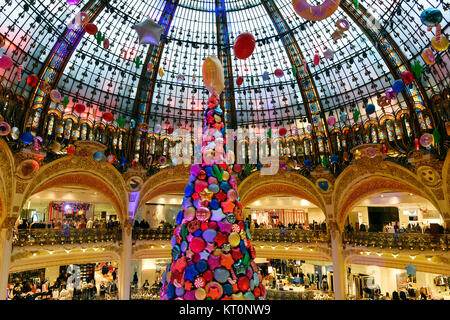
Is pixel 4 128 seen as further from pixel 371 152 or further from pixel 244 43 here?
pixel 371 152

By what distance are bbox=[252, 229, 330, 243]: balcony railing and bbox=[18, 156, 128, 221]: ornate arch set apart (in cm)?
1012

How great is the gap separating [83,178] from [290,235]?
1529cm

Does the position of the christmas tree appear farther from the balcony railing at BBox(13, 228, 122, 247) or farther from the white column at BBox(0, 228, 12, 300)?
the balcony railing at BBox(13, 228, 122, 247)

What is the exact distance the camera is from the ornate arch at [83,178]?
1751 centimetres

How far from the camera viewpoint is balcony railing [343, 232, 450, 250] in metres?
15.9

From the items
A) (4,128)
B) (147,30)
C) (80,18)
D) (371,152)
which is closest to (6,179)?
(4,128)

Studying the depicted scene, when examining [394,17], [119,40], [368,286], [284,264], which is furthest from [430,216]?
[119,40]

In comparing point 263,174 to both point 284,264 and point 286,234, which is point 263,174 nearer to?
point 286,234

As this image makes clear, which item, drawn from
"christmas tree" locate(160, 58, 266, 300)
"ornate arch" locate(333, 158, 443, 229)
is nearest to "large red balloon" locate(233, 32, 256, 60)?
"christmas tree" locate(160, 58, 266, 300)

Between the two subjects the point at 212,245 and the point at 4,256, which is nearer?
the point at 212,245

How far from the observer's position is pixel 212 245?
6.30 meters

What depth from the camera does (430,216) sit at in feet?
74.9

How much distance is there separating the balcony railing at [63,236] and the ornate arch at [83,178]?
59.2 inches

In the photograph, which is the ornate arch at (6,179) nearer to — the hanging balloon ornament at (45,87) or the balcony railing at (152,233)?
the hanging balloon ornament at (45,87)
